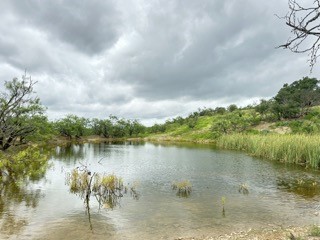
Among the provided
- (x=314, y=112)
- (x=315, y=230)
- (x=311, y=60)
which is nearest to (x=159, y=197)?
(x=315, y=230)

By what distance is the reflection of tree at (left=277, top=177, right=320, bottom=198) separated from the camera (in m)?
23.5

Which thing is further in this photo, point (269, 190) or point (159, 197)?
point (269, 190)

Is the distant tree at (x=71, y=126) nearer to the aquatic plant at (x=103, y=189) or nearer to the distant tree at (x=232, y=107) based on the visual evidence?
the distant tree at (x=232, y=107)

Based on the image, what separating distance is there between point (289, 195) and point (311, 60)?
17469mm

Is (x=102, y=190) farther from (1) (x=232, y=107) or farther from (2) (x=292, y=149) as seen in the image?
(1) (x=232, y=107)

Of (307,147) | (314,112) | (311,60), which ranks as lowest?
(307,147)

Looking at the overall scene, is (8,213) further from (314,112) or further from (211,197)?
(314,112)

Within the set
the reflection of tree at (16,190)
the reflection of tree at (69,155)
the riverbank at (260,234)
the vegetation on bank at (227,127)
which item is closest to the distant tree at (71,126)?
the vegetation on bank at (227,127)

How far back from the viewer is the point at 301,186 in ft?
85.2

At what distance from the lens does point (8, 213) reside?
1723 centimetres

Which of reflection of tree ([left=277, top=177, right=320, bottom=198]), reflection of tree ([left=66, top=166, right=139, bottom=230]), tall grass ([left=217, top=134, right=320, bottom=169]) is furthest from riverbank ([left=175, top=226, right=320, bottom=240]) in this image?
tall grass ([left=217, top=134, right=320, bottom=169])

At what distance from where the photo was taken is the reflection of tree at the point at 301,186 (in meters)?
23.5

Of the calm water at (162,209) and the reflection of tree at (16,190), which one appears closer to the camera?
the calm water at (162,209)

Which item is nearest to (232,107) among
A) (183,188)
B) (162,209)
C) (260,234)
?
(183,188)
